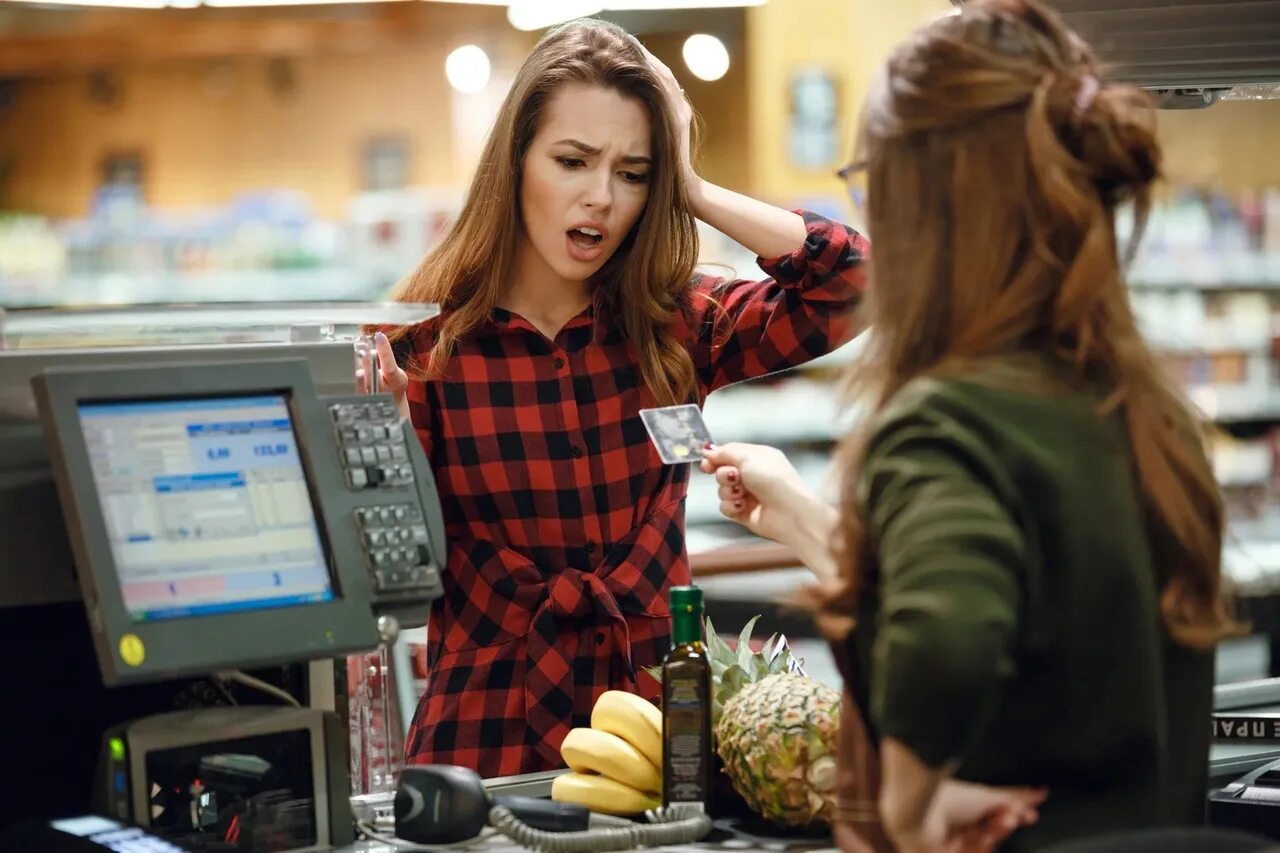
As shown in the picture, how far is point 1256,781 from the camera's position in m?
2.25

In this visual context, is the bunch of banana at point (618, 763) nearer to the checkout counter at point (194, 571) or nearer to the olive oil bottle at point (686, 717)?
the olive oil bottle at point (686, 717)

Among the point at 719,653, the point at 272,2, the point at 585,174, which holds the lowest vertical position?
the point at 719,653

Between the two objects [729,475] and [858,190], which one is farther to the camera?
[729,475]

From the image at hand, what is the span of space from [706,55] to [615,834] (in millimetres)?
6039

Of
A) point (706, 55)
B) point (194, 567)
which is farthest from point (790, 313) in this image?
point (706, 55)

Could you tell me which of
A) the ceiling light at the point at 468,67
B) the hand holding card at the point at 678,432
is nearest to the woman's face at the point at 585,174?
the hand holding card at the point at 678,432

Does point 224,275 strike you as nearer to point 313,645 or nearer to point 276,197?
point 276,197

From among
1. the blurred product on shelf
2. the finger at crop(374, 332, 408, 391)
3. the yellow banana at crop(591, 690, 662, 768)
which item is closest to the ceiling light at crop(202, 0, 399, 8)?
the blurred product on shelf

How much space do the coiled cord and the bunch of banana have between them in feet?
0.28

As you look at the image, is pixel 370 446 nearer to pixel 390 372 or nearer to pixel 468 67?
pixel 390 372

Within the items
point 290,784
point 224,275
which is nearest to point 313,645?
point 290,784

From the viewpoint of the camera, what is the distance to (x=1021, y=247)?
1.42m

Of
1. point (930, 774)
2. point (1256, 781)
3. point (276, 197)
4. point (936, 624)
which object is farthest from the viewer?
point (276, 197)

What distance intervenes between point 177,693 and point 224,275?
4836 mm
